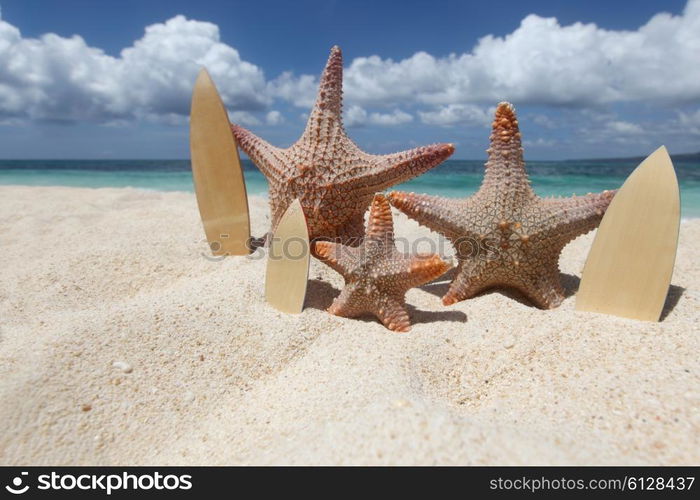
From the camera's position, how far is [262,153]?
3627 mm

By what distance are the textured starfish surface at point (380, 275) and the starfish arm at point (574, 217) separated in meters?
0.85

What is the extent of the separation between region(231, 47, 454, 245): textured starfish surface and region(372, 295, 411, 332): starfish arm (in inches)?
36.5

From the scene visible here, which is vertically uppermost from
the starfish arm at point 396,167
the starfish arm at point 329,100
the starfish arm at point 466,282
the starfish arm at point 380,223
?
the starfish arm at point 329,100

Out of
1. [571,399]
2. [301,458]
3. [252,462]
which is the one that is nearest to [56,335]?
[252,462]

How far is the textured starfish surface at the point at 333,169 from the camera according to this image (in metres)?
3.28

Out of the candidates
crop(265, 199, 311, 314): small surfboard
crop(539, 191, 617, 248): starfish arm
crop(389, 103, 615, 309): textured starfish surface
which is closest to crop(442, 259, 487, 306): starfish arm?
crop(389, 103, 615, 309): textured starfish surface

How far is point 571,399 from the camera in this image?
1828 millimetres

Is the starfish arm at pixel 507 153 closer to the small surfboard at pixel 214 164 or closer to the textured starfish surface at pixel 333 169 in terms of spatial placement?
the textured starfish surface at pixel 333 169

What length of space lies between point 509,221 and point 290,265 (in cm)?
138

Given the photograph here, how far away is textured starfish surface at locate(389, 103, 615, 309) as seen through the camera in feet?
9.23

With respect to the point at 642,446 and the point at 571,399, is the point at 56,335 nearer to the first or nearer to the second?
the point at 571,399

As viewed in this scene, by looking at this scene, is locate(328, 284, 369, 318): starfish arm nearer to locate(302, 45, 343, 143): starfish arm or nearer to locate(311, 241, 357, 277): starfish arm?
locate(311, 241, 357, 277): starfish arm

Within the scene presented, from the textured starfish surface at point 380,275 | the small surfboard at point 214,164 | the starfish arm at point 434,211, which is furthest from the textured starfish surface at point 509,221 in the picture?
the small surfboard at point 214,164

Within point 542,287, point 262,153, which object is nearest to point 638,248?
point 542,287
